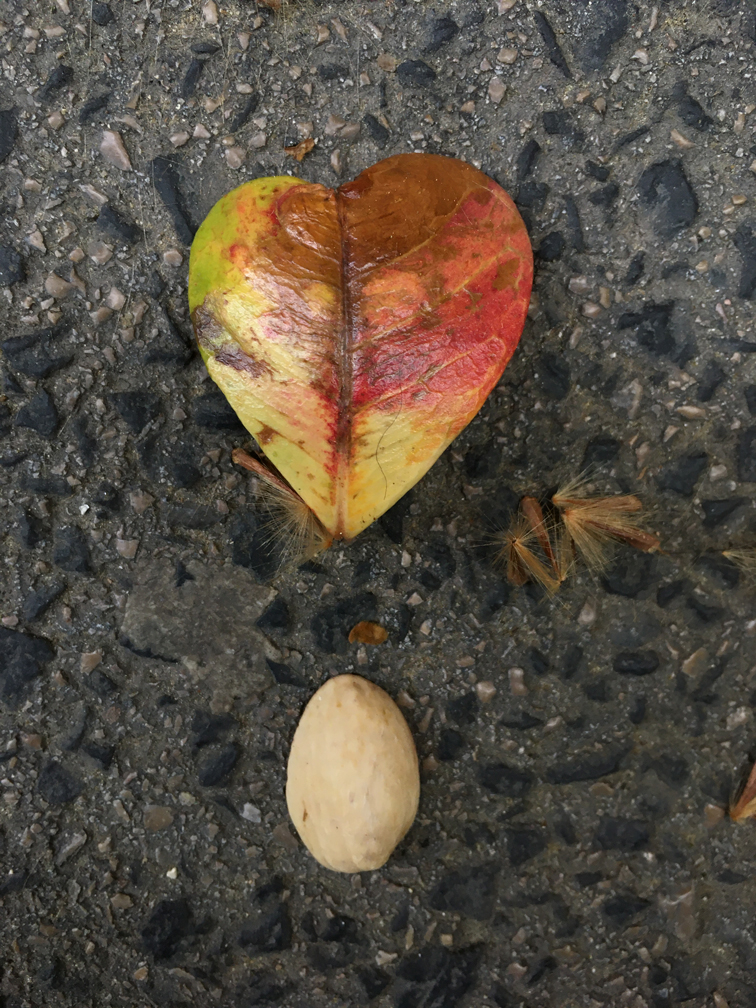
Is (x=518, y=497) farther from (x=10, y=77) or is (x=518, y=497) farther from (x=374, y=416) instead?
(x=10, y=77)

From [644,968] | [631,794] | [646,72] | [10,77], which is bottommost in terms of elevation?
[644,968]

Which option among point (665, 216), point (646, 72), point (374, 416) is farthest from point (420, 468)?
point (646, 72)

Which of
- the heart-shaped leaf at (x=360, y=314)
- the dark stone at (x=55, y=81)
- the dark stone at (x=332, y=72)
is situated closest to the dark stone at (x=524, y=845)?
the heart-shaped leaf at (x=360, y=314)

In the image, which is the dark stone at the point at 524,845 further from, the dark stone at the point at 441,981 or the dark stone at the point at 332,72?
the dark stone at the point at 332,72

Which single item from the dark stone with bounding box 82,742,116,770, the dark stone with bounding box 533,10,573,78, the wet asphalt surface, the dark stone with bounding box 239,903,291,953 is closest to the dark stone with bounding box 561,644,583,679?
the wet asphalt surface

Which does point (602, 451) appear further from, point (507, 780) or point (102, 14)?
point (102, 14)

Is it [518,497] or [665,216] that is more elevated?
[665,216]

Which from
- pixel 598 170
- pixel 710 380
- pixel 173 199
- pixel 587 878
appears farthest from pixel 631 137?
pixel 587 878
